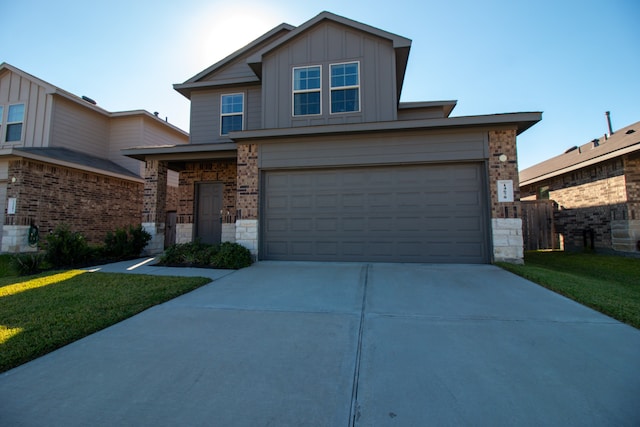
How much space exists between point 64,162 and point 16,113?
4.59 meters

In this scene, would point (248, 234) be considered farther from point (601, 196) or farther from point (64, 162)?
point (601, 196)

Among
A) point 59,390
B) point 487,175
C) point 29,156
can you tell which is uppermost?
point 29,156

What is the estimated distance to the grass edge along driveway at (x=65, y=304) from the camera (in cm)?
297

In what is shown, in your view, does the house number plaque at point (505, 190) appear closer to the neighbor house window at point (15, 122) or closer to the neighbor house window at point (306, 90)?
the neighbor house window at point (306, 90)

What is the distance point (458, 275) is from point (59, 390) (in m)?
6.09

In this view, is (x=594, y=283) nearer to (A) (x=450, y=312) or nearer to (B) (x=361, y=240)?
(A) (x=450, y=312)

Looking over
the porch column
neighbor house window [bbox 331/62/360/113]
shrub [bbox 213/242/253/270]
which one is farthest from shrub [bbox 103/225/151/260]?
neighbor house window [bbox 331/62/360/113]

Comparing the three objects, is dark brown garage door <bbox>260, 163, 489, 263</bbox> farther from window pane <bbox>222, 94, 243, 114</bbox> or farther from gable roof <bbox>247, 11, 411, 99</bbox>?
window pane <bbox>222, 94, 243, 114</bbox>

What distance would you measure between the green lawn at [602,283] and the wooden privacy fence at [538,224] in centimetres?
316

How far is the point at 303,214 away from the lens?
7.87m

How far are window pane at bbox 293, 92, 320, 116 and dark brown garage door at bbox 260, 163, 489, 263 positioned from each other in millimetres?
1825

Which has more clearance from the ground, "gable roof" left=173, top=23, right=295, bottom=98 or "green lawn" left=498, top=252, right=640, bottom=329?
"gable roof" left=173, top=23, right=295, bottom=98

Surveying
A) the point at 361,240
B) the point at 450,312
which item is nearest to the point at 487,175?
the point at 361,240

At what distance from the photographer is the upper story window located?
12.3 metres
